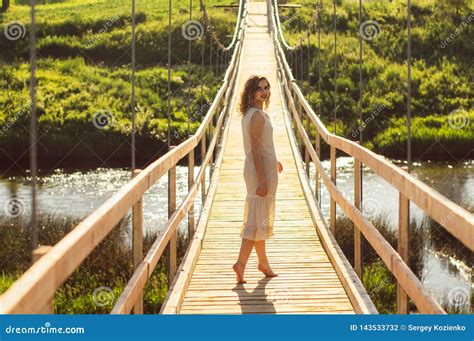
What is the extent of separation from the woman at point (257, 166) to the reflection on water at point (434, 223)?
5.15 meters

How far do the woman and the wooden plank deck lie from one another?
24 cm

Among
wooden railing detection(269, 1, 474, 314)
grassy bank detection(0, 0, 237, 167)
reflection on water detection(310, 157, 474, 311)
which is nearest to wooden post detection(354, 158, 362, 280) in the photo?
wooden railing detection(269, 1, 474, 314)

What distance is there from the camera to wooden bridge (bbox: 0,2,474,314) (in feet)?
9.02

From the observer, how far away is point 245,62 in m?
23.0

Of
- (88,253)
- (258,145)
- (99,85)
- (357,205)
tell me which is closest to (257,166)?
(258,145)

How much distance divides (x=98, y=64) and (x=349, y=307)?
3222 centimetres

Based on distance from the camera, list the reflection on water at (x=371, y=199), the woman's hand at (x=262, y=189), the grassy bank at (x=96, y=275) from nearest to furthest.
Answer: the woman's hand at (x=262, y=189) → the grassy bank at (x=96, y=275) → the reflection on water at (x=371, y=199)

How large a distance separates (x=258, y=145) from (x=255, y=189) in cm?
26

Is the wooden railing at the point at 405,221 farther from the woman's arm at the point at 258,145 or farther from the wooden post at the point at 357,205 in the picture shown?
the woman's arm at the point at 258,145

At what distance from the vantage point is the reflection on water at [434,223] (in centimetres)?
1123

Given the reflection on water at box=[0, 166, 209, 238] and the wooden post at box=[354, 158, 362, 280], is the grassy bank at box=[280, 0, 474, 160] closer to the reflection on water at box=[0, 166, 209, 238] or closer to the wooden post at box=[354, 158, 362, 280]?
the reflection on water at box=[0, 166, 209, 238]

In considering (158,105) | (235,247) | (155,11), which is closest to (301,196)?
(235,247)

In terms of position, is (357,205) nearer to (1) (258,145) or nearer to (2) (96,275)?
(1) (258,145)

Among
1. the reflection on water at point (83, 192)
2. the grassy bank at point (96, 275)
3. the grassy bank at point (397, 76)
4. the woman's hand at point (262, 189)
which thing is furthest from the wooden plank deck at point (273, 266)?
the grassy bank at point (397, 76)
